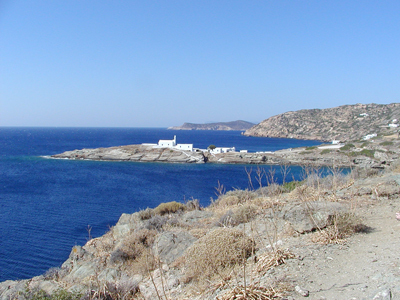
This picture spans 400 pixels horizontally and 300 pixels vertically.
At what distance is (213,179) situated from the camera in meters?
38.0

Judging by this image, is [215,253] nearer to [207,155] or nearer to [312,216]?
[312,216]

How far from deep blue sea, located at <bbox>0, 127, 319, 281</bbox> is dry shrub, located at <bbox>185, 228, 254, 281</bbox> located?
9524mm

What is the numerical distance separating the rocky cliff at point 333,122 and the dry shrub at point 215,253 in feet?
315

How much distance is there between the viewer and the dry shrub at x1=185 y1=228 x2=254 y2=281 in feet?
15.4

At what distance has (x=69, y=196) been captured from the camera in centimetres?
2703

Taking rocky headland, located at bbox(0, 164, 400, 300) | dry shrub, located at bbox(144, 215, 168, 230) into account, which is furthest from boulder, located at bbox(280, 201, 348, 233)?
dry shrub, located at bbox(144, 215, 168, 230)

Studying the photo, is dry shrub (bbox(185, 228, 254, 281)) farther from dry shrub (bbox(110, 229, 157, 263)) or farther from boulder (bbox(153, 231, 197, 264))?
dry shrub (bbox(110, 229, 157, 263))

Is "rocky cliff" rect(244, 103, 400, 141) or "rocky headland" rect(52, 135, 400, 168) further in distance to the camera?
"rocky cliff" rect(244, 103, 400, 141)

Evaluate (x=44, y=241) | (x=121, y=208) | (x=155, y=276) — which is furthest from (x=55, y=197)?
(x=155, y=276)

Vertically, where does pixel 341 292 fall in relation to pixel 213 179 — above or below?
above

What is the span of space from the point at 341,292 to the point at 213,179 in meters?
34.7

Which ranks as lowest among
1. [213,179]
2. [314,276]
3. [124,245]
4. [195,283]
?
[213,179]

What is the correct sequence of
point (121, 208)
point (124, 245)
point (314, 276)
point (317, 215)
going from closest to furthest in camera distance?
point (314, 276) < point (317, 215) < point (124, 245) < point (121, 208)

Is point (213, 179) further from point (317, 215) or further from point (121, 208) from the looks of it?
point (317, 215)
